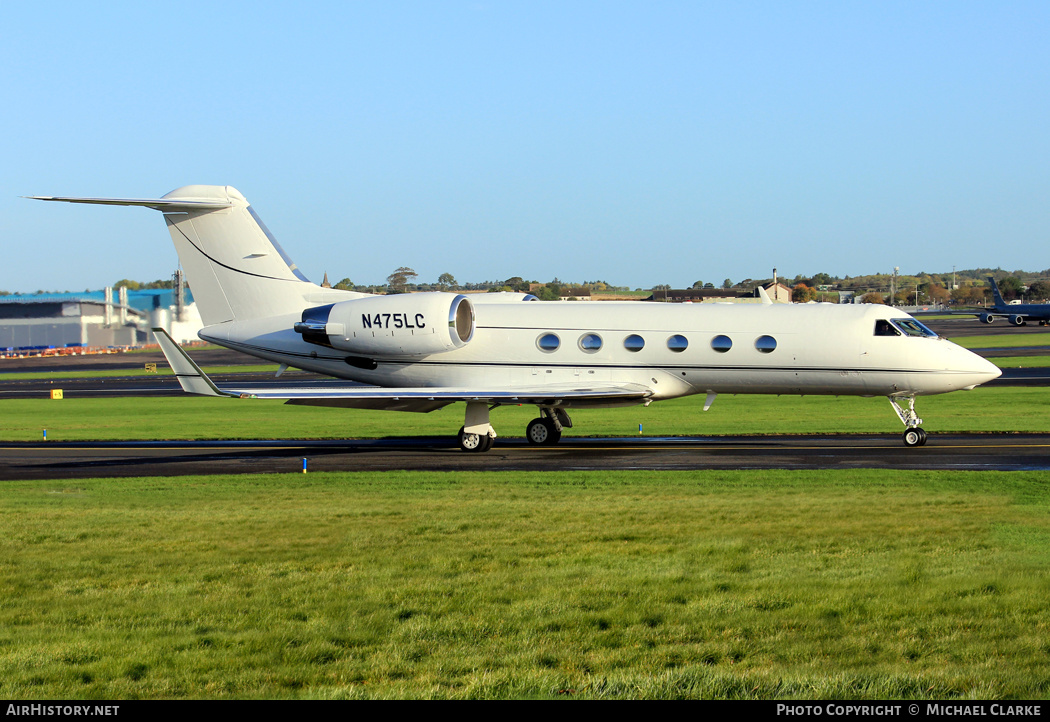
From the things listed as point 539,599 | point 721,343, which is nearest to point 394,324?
point 721,343

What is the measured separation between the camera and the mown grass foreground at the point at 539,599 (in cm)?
651

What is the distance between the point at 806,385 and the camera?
80.8 feet

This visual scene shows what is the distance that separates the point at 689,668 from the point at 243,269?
2291 cm

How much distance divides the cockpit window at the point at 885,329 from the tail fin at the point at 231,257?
1463 cm

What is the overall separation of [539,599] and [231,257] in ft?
68.8

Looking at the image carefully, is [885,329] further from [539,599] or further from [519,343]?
[539,599]

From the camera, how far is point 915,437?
2411 centimetres

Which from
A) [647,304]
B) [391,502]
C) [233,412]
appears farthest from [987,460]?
[233,412]

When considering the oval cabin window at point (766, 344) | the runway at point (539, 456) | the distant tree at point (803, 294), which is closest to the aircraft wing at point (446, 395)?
the runway at point (539, 456)

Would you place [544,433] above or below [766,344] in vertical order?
below

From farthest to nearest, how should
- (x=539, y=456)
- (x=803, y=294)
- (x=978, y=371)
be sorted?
(x=803, y=294) → (x=539, y=456) → (x=978, y=371)

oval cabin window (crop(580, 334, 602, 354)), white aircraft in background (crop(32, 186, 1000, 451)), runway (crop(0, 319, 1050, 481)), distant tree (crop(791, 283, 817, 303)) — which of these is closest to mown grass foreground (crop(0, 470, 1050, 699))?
runway (crop(0, 319, 1050, 481))

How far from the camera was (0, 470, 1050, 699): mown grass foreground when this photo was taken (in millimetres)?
6512

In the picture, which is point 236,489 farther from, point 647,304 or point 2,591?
point 647,304
